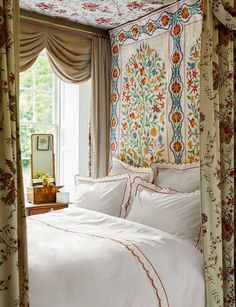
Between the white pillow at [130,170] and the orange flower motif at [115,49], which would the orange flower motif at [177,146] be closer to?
the white pillow at [130,170]

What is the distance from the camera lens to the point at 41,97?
443 centimetres

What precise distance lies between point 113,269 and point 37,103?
9.48ft

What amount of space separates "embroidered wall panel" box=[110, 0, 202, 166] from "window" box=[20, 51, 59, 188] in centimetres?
78

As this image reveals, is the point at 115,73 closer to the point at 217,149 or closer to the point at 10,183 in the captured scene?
the point at 217,149

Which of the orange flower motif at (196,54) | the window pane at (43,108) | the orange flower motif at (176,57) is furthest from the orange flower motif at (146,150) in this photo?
the window pane at (43,108)

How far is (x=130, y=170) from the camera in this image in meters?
3.67

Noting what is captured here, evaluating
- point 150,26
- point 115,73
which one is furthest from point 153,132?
point 150,26

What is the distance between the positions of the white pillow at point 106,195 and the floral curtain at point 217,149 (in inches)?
43.4

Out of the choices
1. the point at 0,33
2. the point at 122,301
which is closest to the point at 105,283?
the point at 122,301

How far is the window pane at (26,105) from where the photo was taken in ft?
14.2

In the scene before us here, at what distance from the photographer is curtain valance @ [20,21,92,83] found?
369cm

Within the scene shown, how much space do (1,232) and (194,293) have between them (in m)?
1.32

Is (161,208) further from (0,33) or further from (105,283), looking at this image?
(0,33)

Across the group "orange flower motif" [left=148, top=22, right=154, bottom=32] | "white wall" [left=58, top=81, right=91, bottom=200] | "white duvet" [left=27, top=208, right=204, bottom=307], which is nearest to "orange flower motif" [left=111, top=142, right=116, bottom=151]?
"white wall" [left=58, top=81, right=91, bottom=200]
